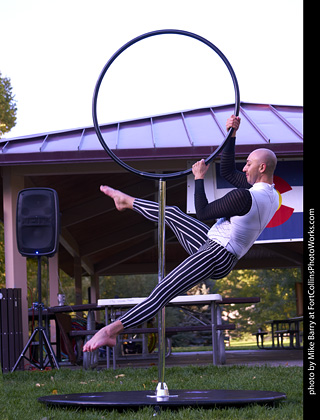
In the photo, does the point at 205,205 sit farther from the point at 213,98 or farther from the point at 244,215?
the point at 213,98

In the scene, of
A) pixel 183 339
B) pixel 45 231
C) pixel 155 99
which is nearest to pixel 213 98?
pixel 155 99

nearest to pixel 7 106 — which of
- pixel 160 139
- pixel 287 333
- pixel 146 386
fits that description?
pixel 287 333

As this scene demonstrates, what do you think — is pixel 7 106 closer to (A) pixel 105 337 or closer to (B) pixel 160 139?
(B) pixel 160 139

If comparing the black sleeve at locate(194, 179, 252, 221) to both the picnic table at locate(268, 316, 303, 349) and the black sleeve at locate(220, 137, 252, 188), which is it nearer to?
the black sleeve at locate(220, 137, 252, 188)

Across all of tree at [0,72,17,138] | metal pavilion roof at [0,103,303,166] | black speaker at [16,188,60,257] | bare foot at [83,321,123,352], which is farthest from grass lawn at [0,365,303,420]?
tree at [0,72,17,138]

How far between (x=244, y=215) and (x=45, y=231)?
13.1ft

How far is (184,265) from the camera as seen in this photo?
3.69 m

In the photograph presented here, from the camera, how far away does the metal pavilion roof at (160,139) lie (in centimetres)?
795

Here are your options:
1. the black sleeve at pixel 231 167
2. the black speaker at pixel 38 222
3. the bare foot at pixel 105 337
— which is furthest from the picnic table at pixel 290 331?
the bare foot at pixel 105 337

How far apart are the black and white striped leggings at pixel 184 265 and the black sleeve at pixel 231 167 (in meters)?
0.40

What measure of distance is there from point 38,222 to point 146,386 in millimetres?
2815

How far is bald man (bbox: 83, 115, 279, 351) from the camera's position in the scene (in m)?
3.60

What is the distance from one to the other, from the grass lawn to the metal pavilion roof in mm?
2756

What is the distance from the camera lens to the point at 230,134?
397 cm
